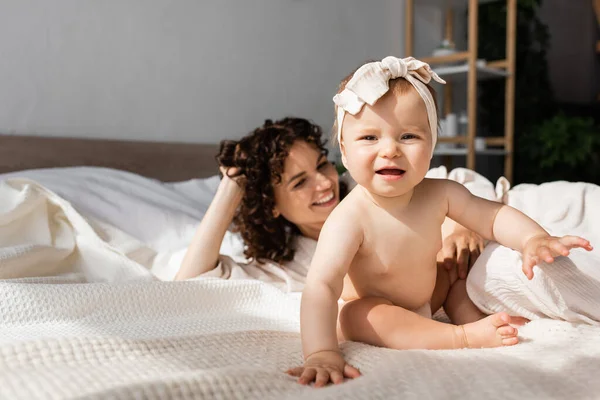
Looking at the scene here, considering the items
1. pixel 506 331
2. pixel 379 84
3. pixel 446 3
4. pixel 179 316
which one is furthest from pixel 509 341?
pixel 446 3

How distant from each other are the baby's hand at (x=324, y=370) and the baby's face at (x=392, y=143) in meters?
0.26

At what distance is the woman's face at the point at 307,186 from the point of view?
140 cm

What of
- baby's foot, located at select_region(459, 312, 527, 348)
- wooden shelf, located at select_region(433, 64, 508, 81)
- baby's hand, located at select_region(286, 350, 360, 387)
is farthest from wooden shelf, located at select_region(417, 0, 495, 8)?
baby's hand, located at select_region(286, 350, 360, 387)

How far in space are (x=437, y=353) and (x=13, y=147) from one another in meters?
1.48

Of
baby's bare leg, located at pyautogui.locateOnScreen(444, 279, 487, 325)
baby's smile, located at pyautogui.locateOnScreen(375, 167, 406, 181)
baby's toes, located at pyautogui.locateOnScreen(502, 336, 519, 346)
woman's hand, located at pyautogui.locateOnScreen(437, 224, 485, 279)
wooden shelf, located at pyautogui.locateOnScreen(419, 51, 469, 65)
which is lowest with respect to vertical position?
baby's bare leg, located at pyautogui.locateOnScreen(444, 279, 487, 325)

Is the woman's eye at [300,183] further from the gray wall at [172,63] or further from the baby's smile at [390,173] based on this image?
the gray wall at [172,63]

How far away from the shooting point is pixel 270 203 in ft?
4.79

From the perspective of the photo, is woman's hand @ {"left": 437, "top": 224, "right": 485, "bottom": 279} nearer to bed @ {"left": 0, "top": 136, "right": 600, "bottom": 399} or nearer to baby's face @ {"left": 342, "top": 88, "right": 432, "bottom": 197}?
bed @ {"left": 0, "top": 136, "right": 600, "bottom": 399}

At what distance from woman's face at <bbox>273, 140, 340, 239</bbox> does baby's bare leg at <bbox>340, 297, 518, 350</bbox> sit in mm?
521

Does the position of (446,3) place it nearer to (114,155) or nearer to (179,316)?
(114,155)

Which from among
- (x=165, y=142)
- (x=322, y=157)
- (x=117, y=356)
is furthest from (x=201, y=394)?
(x=165, y=142)

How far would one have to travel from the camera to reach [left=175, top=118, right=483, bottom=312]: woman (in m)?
1.39

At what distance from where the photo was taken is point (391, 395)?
0.65 meters

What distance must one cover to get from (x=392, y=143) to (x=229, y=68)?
1.81 meters
